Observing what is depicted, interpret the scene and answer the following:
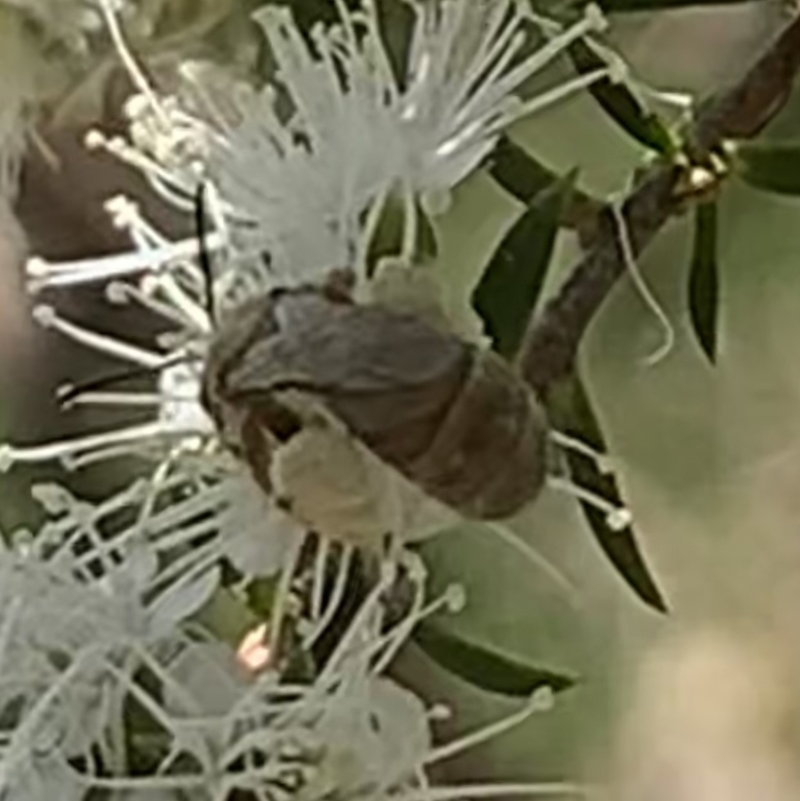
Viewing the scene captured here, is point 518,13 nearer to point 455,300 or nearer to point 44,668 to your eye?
point 455,300

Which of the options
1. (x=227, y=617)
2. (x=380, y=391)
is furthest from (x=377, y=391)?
(x=227, y=617)

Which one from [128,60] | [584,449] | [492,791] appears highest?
[128,60]

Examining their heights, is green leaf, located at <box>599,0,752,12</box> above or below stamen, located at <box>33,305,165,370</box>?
above

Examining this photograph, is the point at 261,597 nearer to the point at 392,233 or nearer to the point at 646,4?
the point at 392,233

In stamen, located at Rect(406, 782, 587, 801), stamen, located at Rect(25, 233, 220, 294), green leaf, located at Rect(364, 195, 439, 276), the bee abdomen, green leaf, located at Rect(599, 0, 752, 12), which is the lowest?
stamen, located at Rect(406, 782, 587, 801)

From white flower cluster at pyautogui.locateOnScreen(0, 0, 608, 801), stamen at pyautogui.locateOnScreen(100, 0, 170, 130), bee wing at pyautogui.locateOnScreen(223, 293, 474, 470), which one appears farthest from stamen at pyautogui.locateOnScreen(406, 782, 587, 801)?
stamen at pyautogui.locateOnScreen(100, 0, 170, 130)

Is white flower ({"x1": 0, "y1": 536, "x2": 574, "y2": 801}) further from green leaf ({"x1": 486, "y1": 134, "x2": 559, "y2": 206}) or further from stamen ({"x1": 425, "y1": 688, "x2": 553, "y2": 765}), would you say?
green leaf ({"x1": 486, "y1": 134, "x2": 559, "y2": 206})

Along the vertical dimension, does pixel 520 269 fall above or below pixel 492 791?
above
